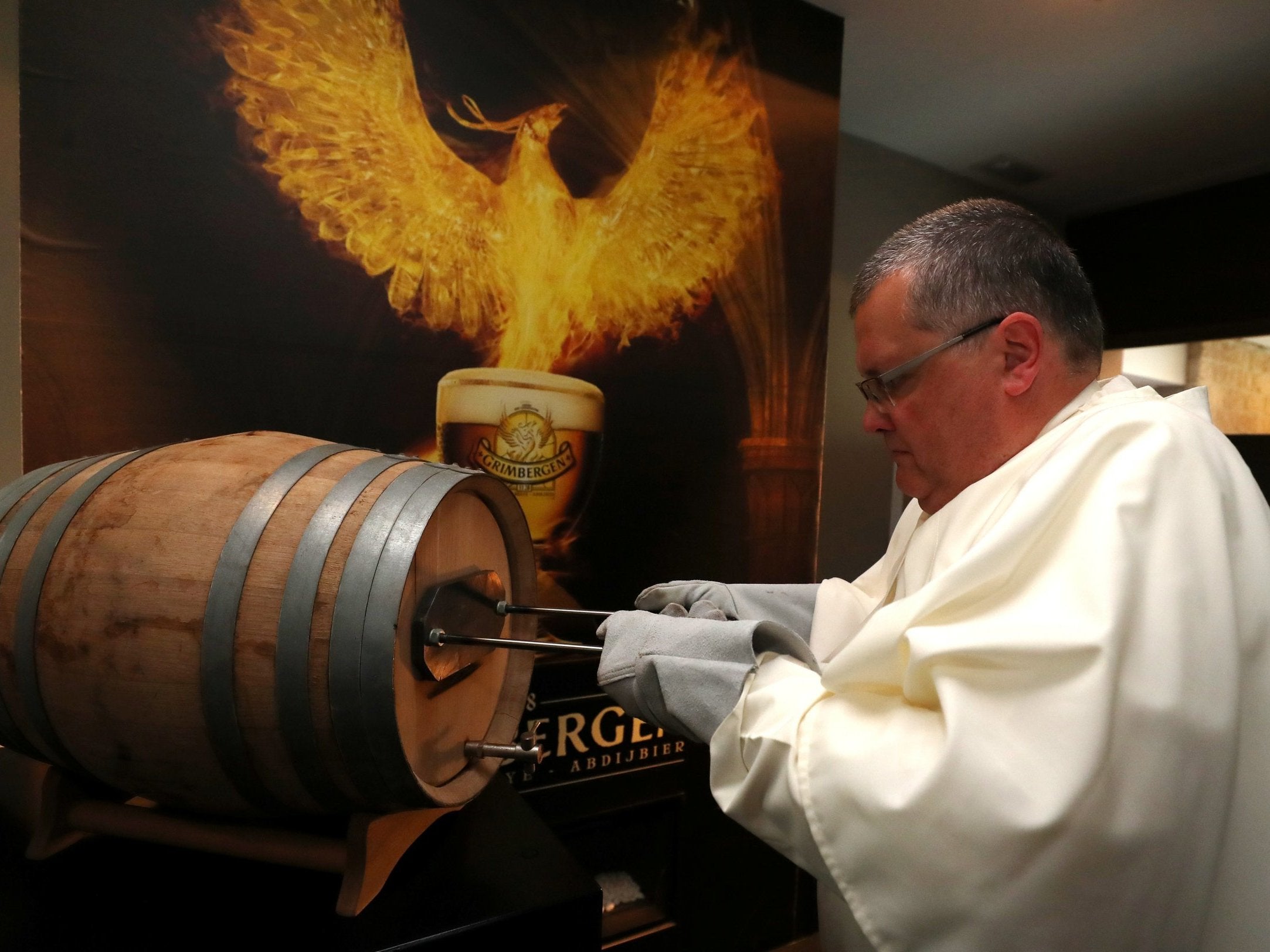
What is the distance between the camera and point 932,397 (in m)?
1.25

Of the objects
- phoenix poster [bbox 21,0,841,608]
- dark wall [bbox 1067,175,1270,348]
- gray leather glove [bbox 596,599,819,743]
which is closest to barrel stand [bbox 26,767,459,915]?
gray leather glove [bbox 596,599,819,743]

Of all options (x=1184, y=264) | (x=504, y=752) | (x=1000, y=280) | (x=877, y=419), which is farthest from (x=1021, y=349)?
(x=1184, y=264)

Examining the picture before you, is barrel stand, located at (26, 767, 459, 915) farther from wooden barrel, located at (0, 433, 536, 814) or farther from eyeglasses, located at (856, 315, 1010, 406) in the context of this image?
eyeglasses, located at (856, 315, 1010, 406)

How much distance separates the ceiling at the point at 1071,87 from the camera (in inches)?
108

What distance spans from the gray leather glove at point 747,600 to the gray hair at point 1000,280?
602 millimetres

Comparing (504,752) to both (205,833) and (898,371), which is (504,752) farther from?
(898,371)

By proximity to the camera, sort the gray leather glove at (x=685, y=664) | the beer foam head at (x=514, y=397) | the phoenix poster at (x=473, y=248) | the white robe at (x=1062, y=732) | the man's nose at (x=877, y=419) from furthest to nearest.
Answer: the beer foam head at (x=514, y=397) < the phoenix poster at (x=473, y=248) < the man's nose at (x=877, y=419) < the gray leather glove at (x=685, y=664) < the white robe at (x=1062, y=732)

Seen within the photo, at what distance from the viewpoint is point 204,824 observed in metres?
1.16

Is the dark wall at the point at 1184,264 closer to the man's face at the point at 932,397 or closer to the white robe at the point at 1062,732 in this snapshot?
the man's face at the point at 932,397

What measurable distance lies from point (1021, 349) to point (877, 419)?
27 cm

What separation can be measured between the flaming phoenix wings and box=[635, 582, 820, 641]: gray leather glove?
3.06 feet

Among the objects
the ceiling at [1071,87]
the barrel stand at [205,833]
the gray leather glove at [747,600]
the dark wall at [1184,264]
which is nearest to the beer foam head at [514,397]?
the gray leather glove at [747,600]

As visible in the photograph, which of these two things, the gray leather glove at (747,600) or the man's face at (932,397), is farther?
the gray leather glove at (747,600)

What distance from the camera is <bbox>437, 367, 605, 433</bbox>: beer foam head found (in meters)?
2.01
